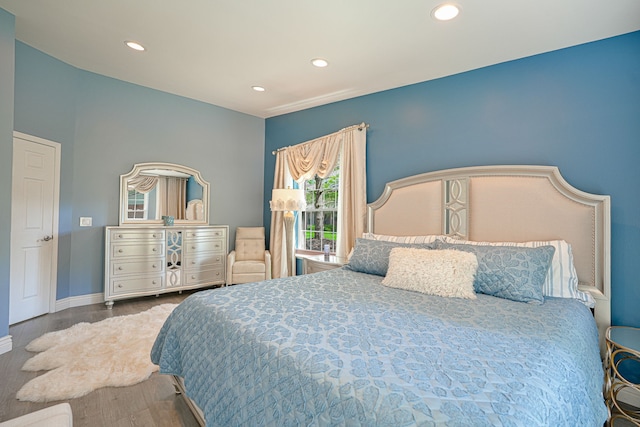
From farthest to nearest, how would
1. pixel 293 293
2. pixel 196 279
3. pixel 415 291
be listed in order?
pixel 196 279, pixel 415 291, pixel 293 293

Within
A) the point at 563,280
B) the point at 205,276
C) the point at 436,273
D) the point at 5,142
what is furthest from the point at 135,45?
the point at 563,280

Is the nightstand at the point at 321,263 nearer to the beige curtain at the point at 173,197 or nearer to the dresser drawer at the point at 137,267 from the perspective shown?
the dresser drawer at the point at 137,267

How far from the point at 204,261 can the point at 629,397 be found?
14.7 feet

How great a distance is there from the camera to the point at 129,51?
117 inches

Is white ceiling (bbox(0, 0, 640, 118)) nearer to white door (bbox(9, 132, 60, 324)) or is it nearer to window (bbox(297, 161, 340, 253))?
white door (bbox(9, 132, 60, 324))

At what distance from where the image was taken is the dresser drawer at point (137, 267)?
3.62 meters

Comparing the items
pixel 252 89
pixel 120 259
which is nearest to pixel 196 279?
Answer: pixel 120 259

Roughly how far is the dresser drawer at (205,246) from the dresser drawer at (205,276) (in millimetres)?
301

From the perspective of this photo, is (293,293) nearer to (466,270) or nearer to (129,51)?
(466,270)

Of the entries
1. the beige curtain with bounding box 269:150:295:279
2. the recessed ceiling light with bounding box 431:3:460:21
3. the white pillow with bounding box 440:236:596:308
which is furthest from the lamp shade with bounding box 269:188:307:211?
the white pillow with bounding box 440:236:596:308

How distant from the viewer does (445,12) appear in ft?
7.04

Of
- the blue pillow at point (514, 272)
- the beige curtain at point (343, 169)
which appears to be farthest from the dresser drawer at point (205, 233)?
the blue pillow at point (514, 272)

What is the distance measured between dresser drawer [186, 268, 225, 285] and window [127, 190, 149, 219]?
1010mm

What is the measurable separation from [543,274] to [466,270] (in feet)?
1.59
